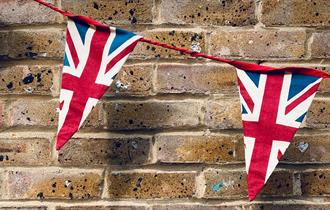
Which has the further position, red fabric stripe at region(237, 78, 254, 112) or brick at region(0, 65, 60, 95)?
brick at region(0, 65, 60, 95)

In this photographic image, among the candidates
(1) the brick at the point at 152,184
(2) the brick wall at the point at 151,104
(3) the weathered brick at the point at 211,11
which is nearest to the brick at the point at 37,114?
(2) the brick wall at the point at 151,104

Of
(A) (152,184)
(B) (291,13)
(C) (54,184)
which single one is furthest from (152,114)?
(B) (291,13)

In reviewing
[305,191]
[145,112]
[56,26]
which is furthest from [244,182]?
[56,26]

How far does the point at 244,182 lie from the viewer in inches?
43.7

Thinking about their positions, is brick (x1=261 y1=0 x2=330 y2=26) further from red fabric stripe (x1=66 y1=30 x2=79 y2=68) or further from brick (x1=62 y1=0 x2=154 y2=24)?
red fabric stripe (x1=66 y1=30 x2=79 y2=68)

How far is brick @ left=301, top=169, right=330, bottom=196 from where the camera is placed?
111 cm

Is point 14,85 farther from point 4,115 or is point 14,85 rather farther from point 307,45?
point 307,45

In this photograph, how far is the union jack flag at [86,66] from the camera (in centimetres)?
93

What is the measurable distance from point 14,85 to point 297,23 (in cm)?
57

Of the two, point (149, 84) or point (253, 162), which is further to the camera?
point (149, 84)

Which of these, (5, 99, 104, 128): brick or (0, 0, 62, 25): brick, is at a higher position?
(0, 0, 62, 25): brick

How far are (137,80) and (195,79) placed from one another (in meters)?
0.11

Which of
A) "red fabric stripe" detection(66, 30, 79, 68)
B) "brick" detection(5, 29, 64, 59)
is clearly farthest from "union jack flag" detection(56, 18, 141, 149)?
"brick" detection(5, 29, 64, 59)

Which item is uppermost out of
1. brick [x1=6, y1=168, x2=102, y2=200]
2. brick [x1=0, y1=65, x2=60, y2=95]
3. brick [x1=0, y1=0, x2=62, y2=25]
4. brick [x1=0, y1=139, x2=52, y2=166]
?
brick [x1=0, y1=0, x2=62, y2=25]
